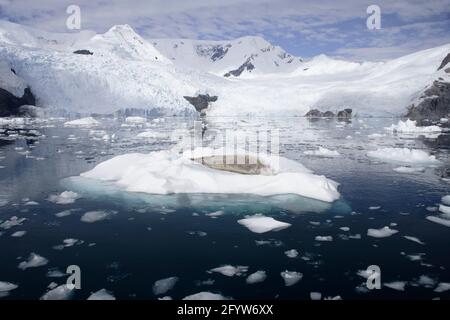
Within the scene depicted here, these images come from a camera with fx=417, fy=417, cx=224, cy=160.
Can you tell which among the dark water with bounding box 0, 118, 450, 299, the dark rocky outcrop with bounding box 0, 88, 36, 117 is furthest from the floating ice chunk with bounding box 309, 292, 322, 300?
the dark rocky outcrop with bounding box 0, 88, 36, 117

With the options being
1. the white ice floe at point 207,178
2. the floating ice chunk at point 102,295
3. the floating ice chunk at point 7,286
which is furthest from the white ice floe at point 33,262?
the white ice floe at point 207,178

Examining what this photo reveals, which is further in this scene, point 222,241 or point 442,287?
point 222,241

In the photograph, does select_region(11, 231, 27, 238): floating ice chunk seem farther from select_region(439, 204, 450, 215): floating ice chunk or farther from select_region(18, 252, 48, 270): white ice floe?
select_region(439, 204, 450, 215): floating ice chunk

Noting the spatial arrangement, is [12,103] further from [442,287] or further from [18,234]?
[442,287]

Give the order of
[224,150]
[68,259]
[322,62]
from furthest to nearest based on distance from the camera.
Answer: [322,62] < [224,150] < [68,259]

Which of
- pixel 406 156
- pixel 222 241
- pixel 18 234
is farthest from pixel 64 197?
pixel 406 156

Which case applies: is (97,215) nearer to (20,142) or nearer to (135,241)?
(135,241)
